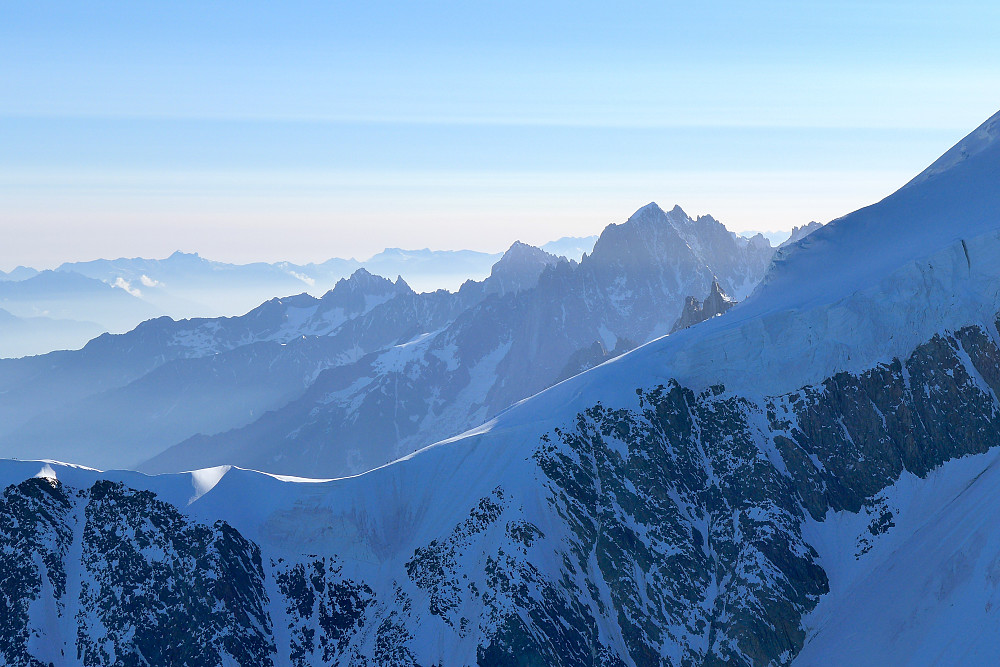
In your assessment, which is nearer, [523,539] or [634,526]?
[523,539]

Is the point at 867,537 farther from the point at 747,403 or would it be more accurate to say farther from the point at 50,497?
the point at 50,497

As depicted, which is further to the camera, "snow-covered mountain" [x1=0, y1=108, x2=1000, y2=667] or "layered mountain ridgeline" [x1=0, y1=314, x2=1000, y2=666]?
"snow-covered mountain" [x1=0, y1=108, x2=1000, y2=667]

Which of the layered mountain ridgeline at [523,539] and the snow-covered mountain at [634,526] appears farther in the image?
the snow-covered mountain at [634,526]

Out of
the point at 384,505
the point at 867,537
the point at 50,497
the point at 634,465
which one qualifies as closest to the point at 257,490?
the point at 384,505
